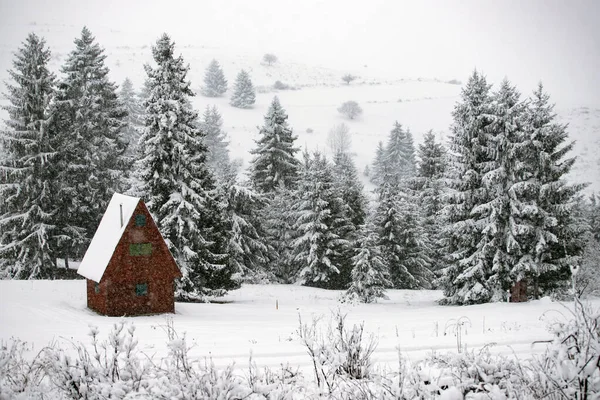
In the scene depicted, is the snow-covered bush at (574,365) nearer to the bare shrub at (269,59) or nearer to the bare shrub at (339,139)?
the bare shrub at (339,139)

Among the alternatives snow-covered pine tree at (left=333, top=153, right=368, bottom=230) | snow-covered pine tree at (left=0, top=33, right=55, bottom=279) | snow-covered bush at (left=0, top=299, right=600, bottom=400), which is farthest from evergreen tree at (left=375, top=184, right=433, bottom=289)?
snow-covered bush at (left=0, top=299, right=600, bottom=400)

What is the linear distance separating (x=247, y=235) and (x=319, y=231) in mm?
6321

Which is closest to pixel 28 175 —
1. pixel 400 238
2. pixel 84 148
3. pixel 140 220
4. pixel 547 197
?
pixel 84 148

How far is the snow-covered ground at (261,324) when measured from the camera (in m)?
12.0

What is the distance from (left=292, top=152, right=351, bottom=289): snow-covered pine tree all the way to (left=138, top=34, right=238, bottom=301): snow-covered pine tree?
12.4 m

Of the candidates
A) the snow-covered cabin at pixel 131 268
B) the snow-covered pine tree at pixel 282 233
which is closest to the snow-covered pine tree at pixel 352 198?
the snow-covered pine tree at pixel 282 233

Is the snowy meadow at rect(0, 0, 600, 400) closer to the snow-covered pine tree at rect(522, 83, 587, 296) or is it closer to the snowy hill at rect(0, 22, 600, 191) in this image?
the snow-covered pine tree at rect(522, 83, 587, 296)

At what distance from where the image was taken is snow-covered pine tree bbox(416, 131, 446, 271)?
4559cm

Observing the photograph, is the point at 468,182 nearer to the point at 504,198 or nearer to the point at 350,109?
the point at 504,198

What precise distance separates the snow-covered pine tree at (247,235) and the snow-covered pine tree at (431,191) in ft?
51.8

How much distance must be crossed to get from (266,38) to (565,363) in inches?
7289

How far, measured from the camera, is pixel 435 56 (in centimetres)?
15738

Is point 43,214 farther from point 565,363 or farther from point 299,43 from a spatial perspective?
point 299,43

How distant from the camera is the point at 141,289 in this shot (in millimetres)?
23750
